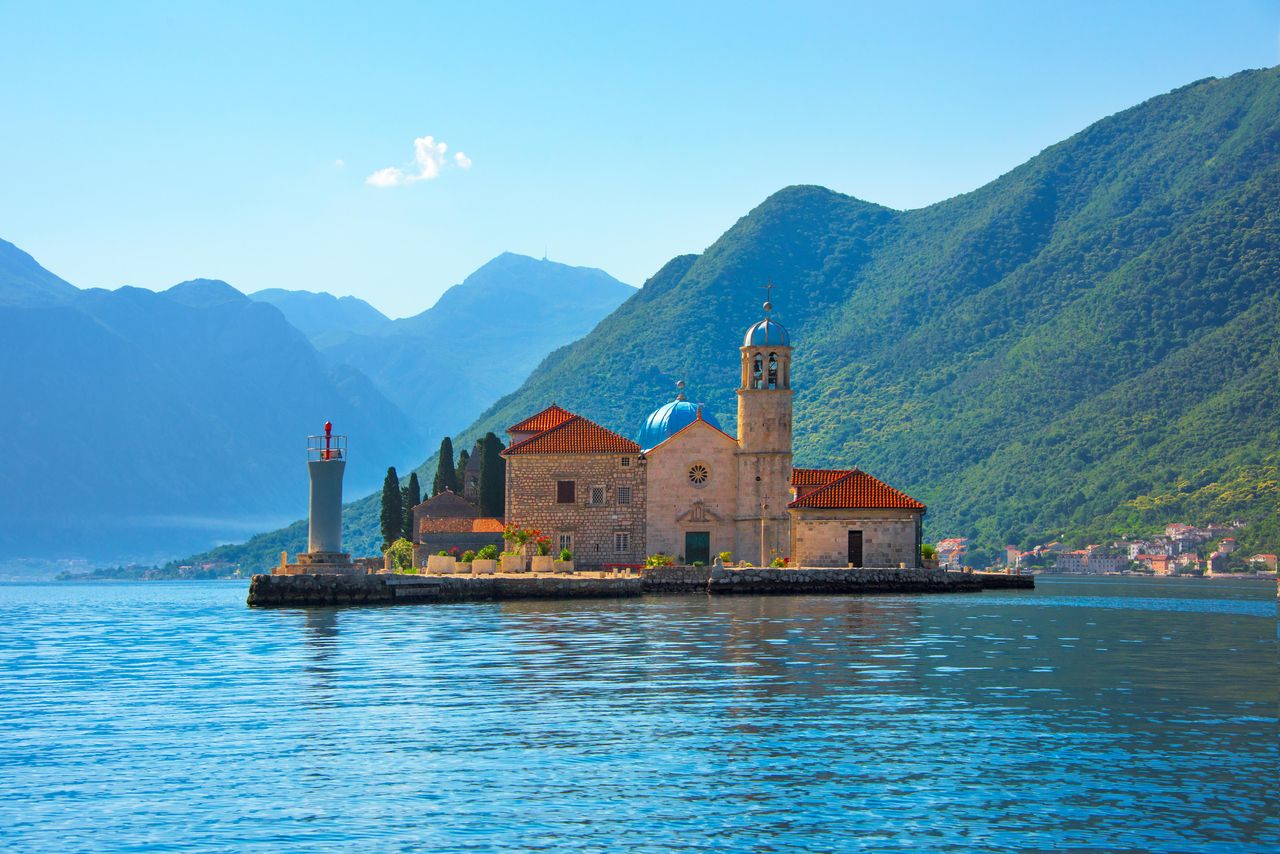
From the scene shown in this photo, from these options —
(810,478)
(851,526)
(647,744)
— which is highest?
(810,478)

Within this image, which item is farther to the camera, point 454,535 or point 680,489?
point 454,535

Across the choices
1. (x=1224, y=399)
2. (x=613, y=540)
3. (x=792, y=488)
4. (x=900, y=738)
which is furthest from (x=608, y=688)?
(x=1224, y=399)

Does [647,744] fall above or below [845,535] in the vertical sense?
below

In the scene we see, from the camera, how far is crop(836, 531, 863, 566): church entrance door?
6400cm

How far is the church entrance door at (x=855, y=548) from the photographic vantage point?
6400 cm

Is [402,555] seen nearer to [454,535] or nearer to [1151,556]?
[454,535]

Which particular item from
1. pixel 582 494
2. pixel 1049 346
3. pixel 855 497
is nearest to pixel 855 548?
pixel 855 497

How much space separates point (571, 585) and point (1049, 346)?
117622mm

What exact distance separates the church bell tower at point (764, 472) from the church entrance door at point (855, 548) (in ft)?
9.34

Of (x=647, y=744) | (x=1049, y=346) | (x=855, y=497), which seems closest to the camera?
(x=647, y=744)

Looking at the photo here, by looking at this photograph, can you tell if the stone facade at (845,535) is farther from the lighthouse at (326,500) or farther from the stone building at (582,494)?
the lighthouse at (326,500)

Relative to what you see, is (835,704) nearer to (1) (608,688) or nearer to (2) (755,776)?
(1) (608,688)

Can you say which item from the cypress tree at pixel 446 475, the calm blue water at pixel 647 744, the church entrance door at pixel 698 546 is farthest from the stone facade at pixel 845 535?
the cypress tree at pixel 446 475

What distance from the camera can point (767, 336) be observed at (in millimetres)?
66688
